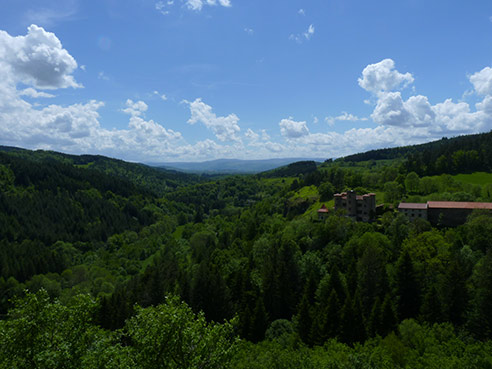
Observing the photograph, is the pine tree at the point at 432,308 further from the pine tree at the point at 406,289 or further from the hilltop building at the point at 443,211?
the hilltop building at the point at 443,211

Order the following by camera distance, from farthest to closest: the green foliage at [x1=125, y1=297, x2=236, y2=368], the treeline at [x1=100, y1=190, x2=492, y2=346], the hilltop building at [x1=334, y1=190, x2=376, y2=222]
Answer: the hilltop building at [x1=334, y1=190, x2=376, y2=222] < the treeline at [x1=100, y1=190, x2=492, y2=346] < the green foliage at [x1=125, y1=297, x2=236, y2=368]

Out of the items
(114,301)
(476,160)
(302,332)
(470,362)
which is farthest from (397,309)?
(476,160)

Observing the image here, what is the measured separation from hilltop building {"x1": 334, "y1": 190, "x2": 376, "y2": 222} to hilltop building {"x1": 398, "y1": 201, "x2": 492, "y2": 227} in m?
8.32

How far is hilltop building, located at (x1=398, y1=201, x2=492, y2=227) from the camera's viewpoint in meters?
69.9

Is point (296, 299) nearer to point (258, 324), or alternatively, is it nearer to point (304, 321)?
point (258, 324)

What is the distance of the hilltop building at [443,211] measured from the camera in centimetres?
6988

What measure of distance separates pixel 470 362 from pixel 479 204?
56.1m

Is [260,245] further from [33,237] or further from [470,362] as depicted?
[33,237]

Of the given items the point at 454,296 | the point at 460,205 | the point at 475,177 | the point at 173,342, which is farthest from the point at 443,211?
the point at 173,342

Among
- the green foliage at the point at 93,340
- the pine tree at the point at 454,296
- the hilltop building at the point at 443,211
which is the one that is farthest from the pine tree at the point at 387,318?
the hilltop building at the point at 443,211

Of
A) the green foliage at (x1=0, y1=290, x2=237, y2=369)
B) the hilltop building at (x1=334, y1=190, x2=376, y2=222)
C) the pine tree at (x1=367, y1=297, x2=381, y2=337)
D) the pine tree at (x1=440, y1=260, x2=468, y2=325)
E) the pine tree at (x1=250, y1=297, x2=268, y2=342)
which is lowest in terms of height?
the pine tree at (x1=250, y1=297, x2=268, y2=342)

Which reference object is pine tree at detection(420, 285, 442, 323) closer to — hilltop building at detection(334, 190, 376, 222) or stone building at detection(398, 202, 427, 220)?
stone building at detection(398, 202, 427, 220)

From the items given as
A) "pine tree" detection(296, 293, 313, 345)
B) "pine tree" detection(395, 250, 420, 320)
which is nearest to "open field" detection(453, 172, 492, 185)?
"pine tree" detection(395, 250, 420, 320)

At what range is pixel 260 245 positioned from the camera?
81.9 meters
